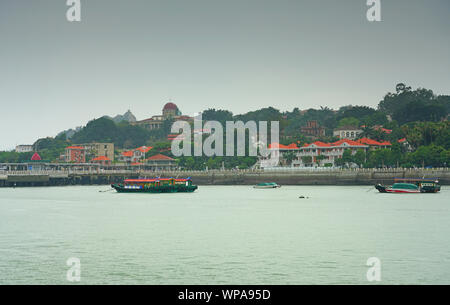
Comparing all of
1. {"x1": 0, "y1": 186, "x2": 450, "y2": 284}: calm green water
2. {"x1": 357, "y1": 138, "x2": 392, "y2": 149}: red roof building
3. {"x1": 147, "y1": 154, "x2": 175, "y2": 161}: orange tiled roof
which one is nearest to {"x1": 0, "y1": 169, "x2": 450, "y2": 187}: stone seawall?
{"x1": 147, "y1": 154, "x2": 175, "y2": 161}: orange tiled roof

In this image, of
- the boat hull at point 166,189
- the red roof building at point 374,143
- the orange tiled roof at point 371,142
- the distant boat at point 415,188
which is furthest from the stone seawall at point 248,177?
the red roof building at point 374,143

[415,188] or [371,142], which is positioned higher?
[371,142]

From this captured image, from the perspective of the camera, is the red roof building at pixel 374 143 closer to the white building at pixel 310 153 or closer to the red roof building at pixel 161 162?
the white building at pixel 310 153

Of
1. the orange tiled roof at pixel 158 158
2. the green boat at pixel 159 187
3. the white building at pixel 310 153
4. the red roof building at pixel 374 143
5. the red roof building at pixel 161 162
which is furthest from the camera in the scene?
the orange tiled roof at pixel 158 158

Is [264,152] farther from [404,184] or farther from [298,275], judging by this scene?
[298,275]

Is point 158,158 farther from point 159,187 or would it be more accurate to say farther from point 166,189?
point 159,187

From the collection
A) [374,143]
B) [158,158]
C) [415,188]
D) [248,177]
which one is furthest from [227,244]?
[158,158]

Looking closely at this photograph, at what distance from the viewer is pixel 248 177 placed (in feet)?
430

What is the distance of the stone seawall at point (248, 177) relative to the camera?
11194cm

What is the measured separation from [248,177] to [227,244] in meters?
91.4

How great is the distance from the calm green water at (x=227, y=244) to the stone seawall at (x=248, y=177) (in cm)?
4542

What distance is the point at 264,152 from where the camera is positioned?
16112cm
